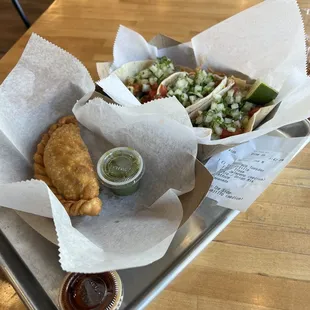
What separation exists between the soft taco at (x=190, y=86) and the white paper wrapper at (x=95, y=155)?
23cm

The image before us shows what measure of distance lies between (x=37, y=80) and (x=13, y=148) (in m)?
0.21

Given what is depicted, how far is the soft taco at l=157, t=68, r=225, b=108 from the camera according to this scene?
1.10 meters

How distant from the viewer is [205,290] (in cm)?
77

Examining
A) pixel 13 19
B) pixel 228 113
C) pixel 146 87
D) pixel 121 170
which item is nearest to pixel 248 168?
pixel 228 113

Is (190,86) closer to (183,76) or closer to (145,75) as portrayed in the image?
(183,76)

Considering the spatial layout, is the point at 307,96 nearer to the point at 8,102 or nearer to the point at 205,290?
the point at 205,290

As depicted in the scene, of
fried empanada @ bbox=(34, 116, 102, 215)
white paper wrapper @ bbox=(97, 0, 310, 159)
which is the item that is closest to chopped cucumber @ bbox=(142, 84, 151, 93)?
white paper wrapper @ bbox=(97, 0, 310, 159)

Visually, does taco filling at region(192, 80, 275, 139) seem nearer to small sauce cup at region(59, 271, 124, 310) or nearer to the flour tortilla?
the flour tortilla

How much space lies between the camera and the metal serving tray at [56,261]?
2.52 feet

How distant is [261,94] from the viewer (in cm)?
104

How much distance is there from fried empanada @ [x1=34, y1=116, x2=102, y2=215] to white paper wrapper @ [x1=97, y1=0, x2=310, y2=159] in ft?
0.62

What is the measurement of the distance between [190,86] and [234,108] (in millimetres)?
159

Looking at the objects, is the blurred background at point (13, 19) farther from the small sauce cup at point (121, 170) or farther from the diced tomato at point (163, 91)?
the small sauce cup at point (121, 170)

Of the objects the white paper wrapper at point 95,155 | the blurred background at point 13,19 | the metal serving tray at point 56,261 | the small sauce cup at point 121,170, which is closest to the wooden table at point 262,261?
the metal serving tray at point 56,261
